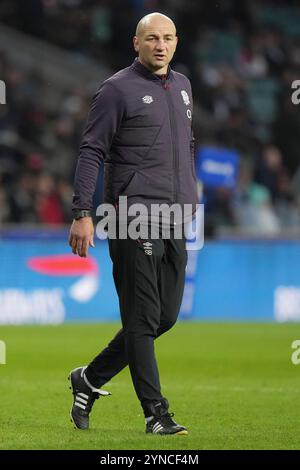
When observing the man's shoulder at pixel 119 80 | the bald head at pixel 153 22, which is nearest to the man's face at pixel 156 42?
the bald head at pixel 153 22

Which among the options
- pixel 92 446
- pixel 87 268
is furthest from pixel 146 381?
pixel 87 268

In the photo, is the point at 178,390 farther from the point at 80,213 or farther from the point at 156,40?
the point at 156,40

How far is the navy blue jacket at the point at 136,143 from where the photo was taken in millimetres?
7520

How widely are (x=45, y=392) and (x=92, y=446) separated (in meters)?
3.30

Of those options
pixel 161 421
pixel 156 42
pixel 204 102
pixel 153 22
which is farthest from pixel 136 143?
pixel 204 102

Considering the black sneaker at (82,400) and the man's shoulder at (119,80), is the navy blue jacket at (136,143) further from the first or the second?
the black sneaker at (82,400)

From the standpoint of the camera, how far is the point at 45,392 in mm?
10211

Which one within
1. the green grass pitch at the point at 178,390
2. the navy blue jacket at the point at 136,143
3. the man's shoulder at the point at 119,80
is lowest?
the green grass pitch at the point at 178,390

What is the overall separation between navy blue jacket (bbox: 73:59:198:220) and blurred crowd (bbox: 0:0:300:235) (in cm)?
1136

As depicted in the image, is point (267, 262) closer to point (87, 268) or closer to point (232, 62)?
point (87, 268)

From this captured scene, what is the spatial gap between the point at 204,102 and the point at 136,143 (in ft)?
54.4

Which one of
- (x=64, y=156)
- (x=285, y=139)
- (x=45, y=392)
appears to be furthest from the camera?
(x=285, y=139)

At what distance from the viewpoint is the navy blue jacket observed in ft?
24.7

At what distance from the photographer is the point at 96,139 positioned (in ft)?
24.7
